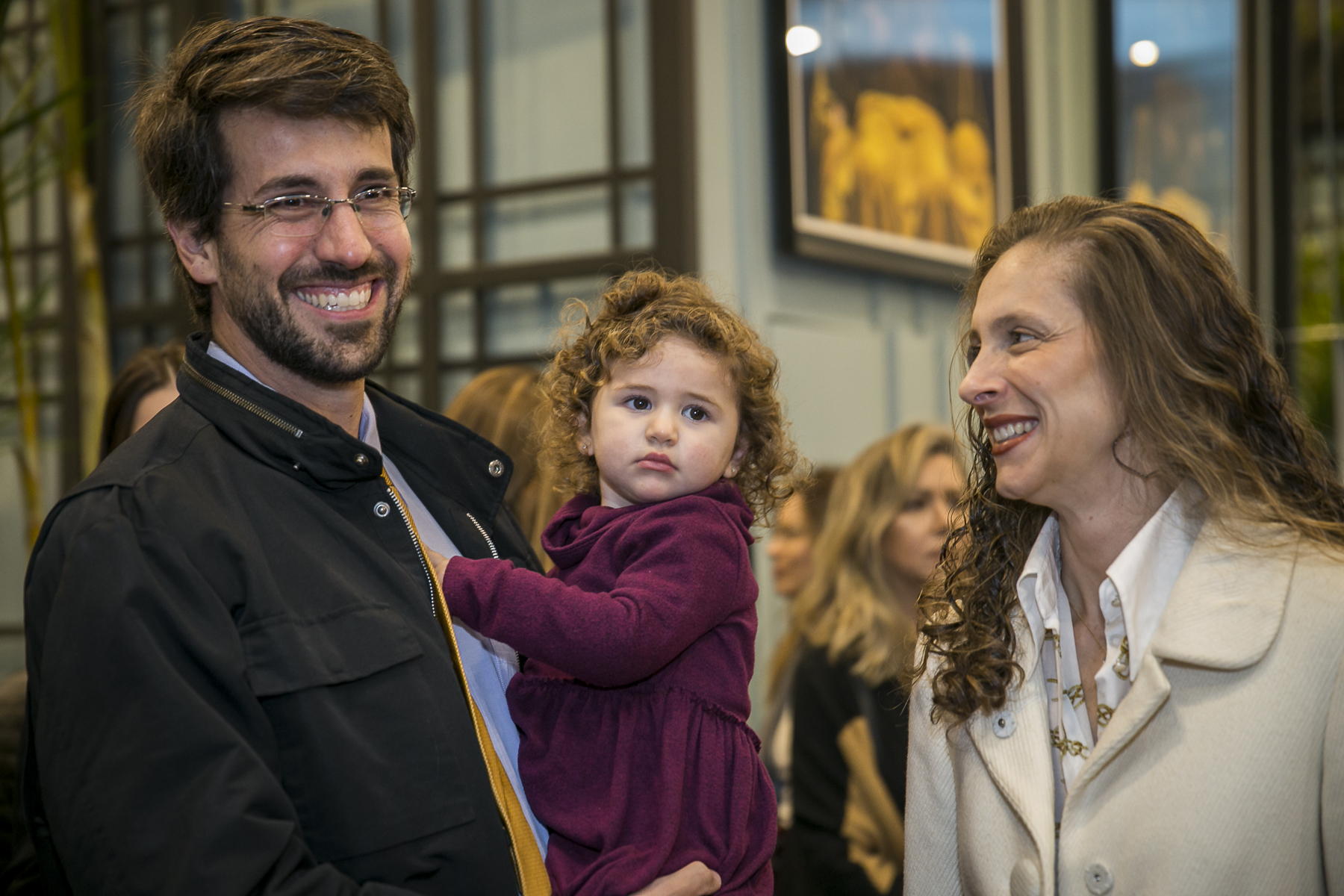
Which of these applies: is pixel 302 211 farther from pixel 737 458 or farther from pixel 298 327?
pixel 737 458

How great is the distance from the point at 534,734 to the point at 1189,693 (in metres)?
0.82

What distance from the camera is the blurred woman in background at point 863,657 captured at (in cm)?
275

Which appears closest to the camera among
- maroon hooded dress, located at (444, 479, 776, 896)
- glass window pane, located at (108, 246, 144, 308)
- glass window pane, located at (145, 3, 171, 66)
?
maroon hooded dress, located at (444, 479, 776, 896)

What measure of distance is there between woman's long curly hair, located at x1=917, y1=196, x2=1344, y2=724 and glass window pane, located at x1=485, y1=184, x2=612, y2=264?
2.02m

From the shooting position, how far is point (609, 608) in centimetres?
157

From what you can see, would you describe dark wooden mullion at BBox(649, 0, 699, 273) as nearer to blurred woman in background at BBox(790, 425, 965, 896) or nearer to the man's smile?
blurred woman in background at BBox(790, 425, 965, 896)

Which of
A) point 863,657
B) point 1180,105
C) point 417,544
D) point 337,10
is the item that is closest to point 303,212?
point 417,544

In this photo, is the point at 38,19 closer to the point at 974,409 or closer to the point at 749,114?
the point at 749,114

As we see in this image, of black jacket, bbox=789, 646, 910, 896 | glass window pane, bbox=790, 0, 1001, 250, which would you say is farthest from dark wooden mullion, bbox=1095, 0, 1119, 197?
black jacket, bbox=789, 646, 910, 896

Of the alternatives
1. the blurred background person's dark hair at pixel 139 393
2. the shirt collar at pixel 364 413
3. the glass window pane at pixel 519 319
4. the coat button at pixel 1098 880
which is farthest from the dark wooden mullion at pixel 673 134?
the coat button at pixel 1098 880

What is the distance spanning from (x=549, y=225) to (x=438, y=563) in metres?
2.13

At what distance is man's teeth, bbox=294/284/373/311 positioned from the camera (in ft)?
5.16

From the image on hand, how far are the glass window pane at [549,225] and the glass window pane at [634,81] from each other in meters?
0.14

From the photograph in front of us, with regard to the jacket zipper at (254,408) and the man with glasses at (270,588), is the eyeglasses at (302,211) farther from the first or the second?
the jacket zipper at (254,408)
